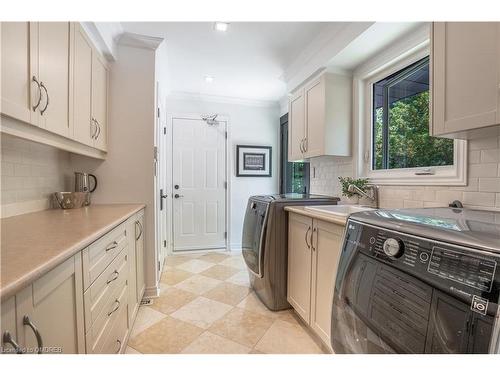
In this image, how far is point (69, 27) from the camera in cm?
142

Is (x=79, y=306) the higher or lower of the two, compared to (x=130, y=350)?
higher

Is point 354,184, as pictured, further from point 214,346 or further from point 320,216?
point 214,346

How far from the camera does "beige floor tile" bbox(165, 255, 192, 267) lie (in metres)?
3.21

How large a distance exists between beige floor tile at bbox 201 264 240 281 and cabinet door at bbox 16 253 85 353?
200 centimetres

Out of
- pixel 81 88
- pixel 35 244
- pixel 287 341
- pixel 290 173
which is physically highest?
pixel 81 88

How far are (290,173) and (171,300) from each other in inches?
97.7

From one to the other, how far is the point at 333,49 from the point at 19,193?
250cm

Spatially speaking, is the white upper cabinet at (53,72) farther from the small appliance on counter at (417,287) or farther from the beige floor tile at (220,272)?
the beige floor tile at (220,272)

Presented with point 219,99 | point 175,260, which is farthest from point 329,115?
point 175,260

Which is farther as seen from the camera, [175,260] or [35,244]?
[175,260]

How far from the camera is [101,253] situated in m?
1.09

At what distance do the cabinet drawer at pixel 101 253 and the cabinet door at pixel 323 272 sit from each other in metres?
1.21

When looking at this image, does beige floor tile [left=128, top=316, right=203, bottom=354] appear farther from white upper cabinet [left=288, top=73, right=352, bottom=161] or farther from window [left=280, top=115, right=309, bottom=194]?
window [left=280, top=115, right=309, bottom=194]
